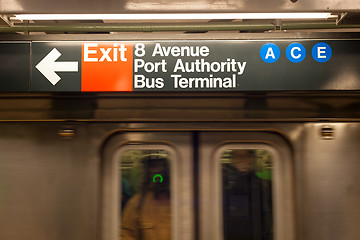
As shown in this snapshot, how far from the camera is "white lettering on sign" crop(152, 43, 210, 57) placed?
Answer: 9.13 feet

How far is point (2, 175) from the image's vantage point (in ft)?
9.68

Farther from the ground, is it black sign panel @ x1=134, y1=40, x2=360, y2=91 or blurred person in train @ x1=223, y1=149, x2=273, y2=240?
black sign panel @ x1=134, y1=40, x2=360, y2=91

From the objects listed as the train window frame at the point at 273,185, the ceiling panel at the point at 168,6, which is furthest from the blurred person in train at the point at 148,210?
the ceiling panel at the point at 168,6

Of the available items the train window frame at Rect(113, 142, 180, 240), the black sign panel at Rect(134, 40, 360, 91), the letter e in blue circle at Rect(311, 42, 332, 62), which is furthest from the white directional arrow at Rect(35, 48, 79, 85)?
the letter e in blue circle at Rect(311, 42, 332, 62)

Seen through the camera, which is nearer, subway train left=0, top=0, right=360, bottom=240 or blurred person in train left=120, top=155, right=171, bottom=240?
subway train left=0, top=0, right=360, bottom=240

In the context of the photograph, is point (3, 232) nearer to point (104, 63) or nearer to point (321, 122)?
point (104, 63)

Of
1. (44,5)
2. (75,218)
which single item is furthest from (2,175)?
(44,5)

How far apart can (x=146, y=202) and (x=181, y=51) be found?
123 cm

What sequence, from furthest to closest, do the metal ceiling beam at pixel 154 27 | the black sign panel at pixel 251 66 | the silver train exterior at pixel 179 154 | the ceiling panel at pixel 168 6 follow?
the metal ceiling beam at pixel 154 27, the silver train exterior at pixel 179 154, the black sign panel at pixel 251 66, the ceiling panel at pixel 168 6

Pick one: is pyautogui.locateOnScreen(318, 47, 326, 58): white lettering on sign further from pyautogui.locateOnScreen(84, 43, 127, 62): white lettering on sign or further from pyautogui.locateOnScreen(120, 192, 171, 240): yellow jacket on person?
pyautogui.locateOnScreen(120, 192, 171, 240): yellow jacket on person

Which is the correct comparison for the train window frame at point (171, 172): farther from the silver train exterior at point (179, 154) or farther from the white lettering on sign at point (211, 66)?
the white lettering on sign at point (211, 66)

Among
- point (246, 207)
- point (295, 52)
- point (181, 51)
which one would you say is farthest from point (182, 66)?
point (246, 207)

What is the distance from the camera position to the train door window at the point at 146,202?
2.97 metres

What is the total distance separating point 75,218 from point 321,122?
6.82 feet
